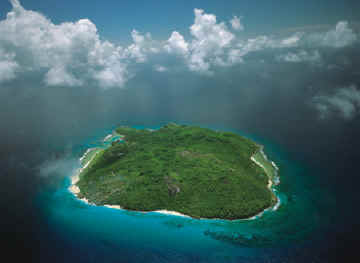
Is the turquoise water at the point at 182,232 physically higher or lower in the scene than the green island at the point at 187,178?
lower

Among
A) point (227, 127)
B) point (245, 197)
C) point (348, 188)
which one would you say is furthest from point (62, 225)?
point (227, 127)

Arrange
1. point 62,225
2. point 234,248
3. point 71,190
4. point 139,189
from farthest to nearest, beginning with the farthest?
point 71,190
point 139,189
point 62,225
point 234,248

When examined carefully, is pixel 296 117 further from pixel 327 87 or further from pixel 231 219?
pixel 231 219

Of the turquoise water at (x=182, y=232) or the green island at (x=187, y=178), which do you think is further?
the green island at (x=187, y=178)

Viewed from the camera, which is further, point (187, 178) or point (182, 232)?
point (187, 178)
